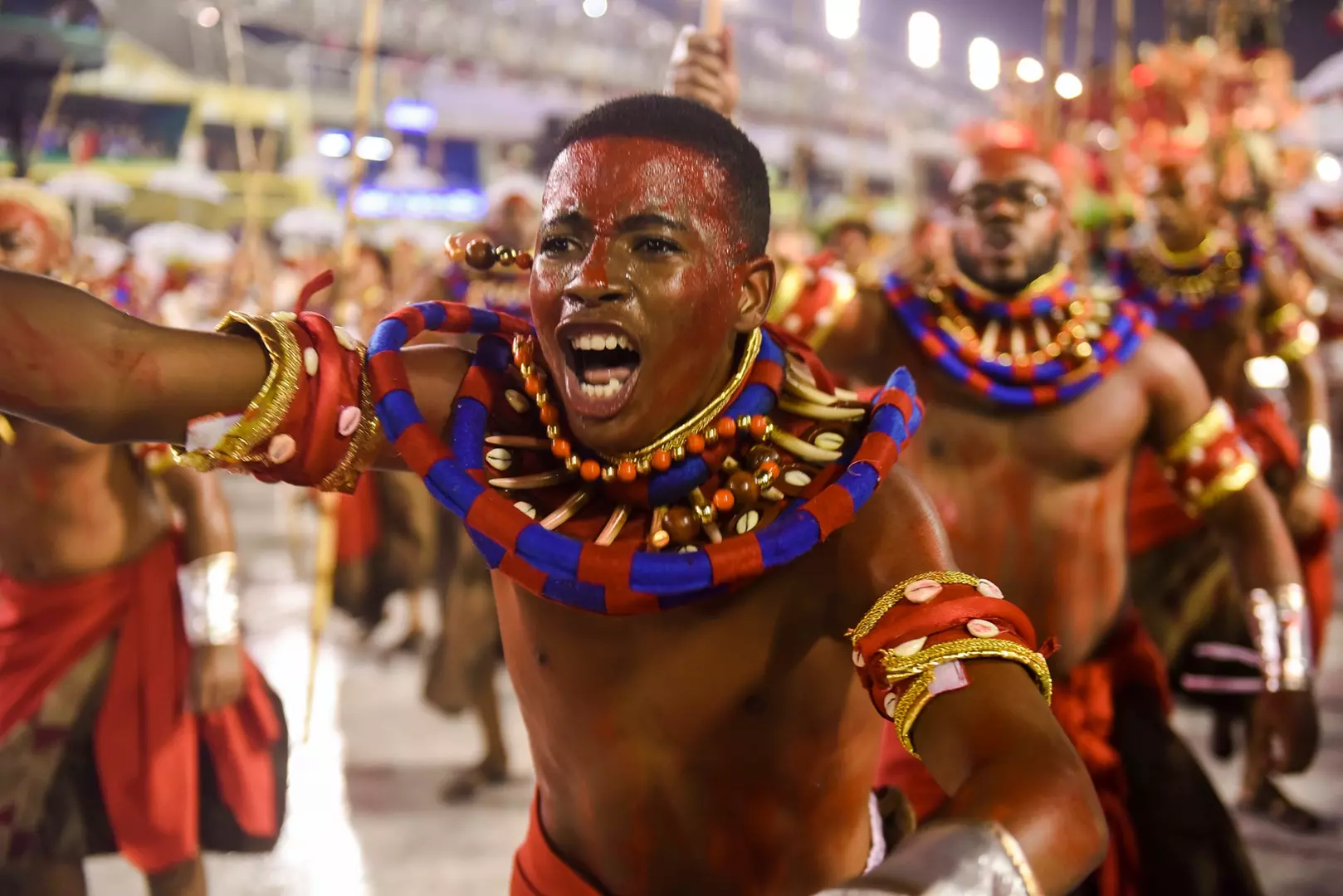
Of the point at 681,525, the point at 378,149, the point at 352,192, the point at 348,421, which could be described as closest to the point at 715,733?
the point at 681,525

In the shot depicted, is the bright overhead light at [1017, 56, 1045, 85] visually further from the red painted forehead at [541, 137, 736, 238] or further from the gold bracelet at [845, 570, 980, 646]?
the gold bracelet at [845, 570, 980, 646]

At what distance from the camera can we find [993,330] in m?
3.09

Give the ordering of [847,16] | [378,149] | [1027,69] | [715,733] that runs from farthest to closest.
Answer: [378,149] < [1027,69] < [847,16] < [715,733]

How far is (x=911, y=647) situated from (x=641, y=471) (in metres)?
0.42

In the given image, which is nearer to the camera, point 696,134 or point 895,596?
point 895,596

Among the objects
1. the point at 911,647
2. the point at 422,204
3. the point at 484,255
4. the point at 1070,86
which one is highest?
the point at 1070,86

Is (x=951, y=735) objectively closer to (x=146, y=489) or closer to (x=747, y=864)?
(x=747, y=864)

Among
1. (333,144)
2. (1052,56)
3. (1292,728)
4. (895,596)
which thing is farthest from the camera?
(333,144)

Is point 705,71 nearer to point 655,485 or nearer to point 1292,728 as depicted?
point 655,485

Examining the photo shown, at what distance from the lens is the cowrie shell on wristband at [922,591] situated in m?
1.32

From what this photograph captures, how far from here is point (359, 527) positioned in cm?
644

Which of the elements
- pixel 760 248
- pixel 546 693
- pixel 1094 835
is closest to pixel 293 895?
pixel 546 693

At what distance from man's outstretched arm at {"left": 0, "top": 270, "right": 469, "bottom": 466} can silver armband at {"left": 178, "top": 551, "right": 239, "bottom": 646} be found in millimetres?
1683

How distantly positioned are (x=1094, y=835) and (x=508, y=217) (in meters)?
5.08
